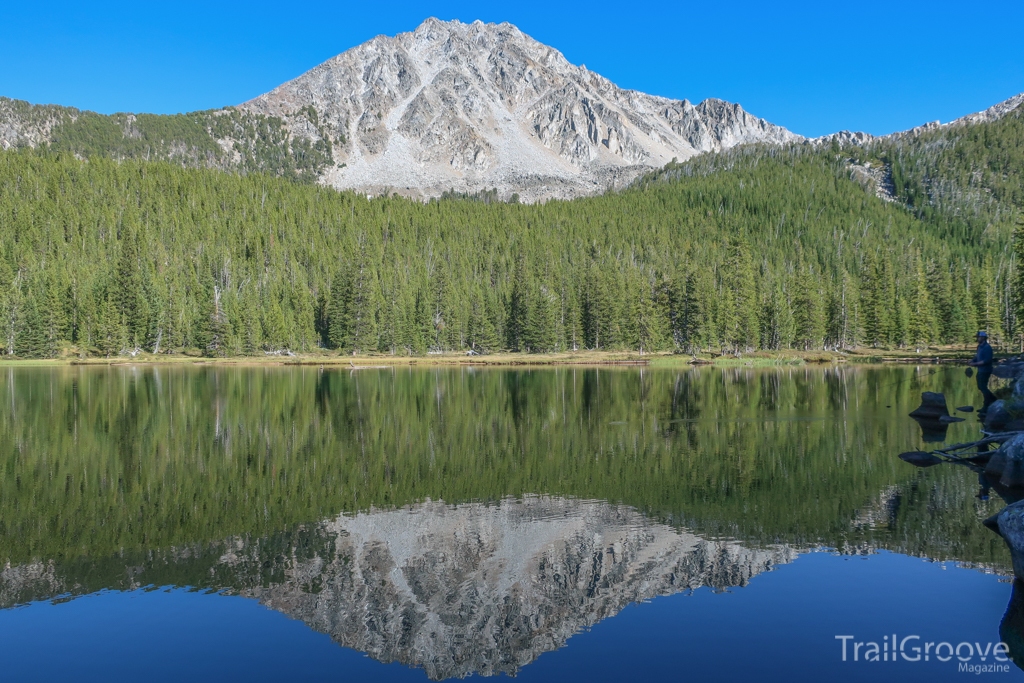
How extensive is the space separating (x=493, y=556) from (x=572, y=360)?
99.1 metres

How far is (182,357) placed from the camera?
123m

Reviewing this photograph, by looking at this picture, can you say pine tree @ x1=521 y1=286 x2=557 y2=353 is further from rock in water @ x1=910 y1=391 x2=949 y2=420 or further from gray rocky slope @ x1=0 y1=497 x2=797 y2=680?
gray rocky slope @ x1=0 y1=497 x2=797 y2=680

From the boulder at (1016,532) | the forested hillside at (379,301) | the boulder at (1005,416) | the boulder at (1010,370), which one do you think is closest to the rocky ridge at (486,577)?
the boulder at (1016,532)

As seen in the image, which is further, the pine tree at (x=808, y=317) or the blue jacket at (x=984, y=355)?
the pine tree at (x=808, y=317)

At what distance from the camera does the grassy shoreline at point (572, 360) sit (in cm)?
10694

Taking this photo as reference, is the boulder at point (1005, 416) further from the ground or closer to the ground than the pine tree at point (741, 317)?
closer to the ground

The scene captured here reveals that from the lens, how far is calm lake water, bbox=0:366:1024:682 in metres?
12.4

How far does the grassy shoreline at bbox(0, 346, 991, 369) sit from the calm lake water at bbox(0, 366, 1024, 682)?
73.5m

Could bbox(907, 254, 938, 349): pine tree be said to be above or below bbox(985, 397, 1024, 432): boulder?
above

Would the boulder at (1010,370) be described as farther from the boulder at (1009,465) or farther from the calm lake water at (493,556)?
the boulder at (1009,465)

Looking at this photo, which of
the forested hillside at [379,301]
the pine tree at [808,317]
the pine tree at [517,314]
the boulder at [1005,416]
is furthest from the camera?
the pine tree at [517,314]

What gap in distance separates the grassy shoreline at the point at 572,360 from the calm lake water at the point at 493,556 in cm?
7352

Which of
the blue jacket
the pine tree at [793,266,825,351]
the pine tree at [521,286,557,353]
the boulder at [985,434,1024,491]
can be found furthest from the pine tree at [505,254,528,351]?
the boulder at [985,434,1024,491]

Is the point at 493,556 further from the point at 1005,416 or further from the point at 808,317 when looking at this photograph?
the point at 808,317
